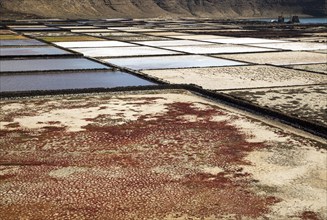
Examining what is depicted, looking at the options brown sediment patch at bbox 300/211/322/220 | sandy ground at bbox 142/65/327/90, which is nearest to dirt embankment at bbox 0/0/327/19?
sandy ground at bbox 142/65/327/90

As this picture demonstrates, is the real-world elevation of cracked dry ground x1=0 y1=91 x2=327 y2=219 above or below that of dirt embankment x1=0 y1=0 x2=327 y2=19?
below

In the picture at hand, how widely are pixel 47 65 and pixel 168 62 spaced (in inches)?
156

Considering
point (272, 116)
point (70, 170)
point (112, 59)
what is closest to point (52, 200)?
point (70, 170)

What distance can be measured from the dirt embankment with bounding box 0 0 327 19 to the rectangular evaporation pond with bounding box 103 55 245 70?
50.0 m

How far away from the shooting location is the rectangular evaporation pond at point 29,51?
18094 millimetres

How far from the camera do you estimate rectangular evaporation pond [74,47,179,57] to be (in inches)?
712

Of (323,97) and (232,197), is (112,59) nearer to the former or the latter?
(323,97)

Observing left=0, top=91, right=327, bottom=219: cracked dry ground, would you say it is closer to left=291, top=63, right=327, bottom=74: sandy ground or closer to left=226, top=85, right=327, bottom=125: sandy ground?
left=226, top=85, right=327, bottom=125: sandy ground

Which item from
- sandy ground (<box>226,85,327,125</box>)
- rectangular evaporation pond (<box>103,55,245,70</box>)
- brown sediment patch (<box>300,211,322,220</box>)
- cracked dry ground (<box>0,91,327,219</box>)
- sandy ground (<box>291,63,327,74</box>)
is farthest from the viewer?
rectangular evaporation pond (<box>103,55,245,70</box>)

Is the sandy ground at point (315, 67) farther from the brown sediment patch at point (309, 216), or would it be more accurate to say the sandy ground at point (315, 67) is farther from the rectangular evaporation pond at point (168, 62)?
the brown sediment patch at point (309, 216)

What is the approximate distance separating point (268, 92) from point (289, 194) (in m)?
5.80

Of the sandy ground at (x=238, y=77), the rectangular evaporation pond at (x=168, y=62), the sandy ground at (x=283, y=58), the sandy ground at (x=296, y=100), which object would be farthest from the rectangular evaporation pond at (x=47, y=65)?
the sandy ground at (x=296, y=100)

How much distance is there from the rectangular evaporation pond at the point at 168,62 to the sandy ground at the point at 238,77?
97cm

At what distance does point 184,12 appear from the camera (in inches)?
3494
